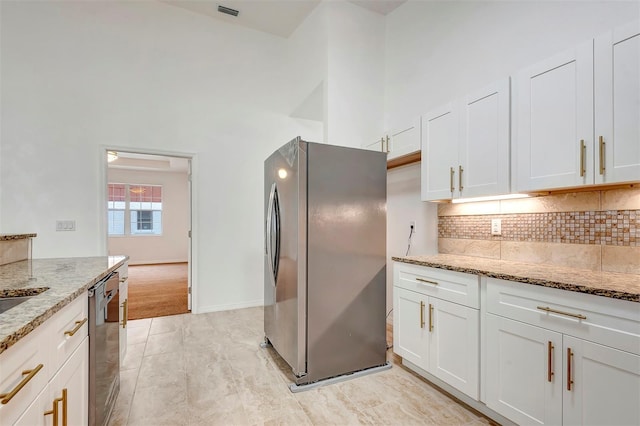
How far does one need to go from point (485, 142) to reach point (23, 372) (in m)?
2.47

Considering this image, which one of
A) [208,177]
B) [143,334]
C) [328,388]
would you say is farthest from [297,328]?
[208,177]

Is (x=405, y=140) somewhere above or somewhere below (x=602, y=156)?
above

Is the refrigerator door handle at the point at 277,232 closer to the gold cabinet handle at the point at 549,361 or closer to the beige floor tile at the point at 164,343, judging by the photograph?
the beige floor tile at the point at 164,343

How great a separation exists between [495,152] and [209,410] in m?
2.49

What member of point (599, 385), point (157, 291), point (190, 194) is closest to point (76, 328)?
point (599, 385)

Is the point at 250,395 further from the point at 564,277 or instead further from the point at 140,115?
the point at 140,115

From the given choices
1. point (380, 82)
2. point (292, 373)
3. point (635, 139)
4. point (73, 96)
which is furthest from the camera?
point (380, 82)

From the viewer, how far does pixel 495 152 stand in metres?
1.99

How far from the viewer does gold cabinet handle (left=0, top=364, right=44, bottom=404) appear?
714 millimetres

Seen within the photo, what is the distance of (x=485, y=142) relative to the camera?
2.05 metres

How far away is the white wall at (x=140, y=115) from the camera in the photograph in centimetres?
320

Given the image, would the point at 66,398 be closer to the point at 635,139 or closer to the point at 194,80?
the point at 635,139

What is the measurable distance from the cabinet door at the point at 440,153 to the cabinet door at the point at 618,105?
833 mm

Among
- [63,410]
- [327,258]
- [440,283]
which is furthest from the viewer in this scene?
[327,258]
